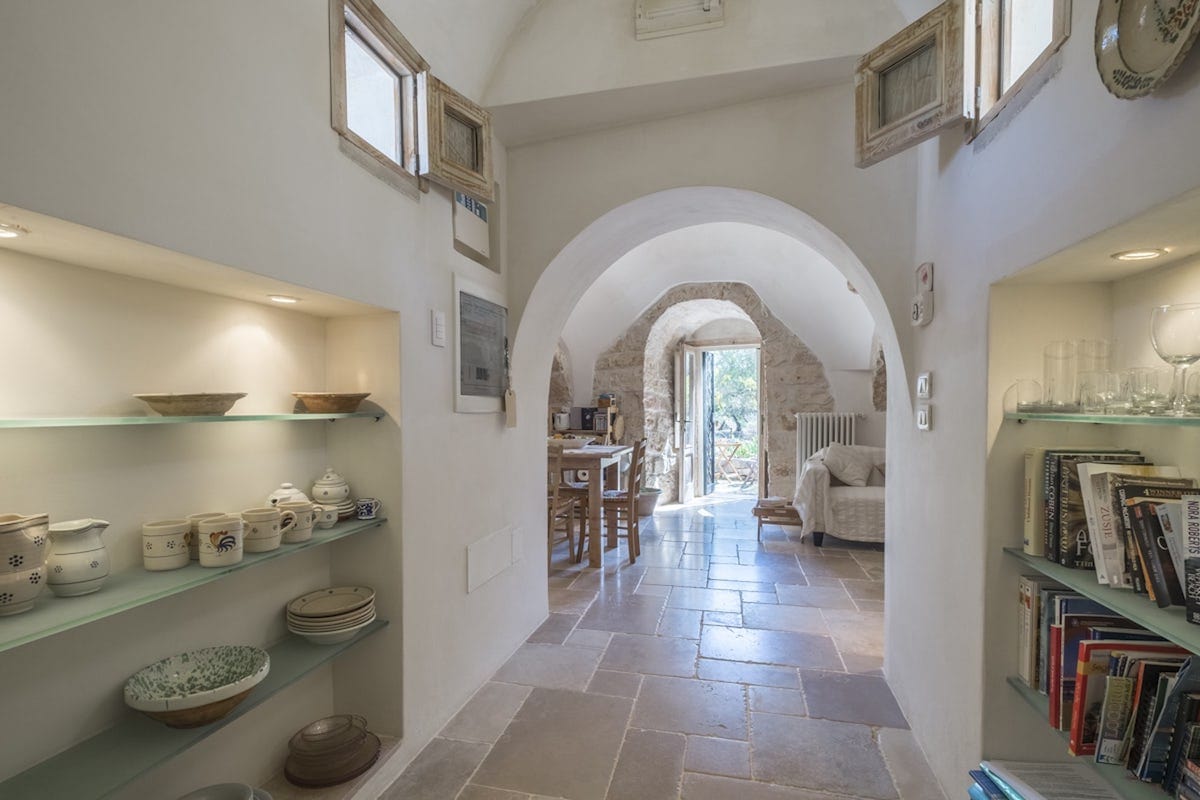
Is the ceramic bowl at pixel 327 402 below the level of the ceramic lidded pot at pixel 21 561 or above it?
above

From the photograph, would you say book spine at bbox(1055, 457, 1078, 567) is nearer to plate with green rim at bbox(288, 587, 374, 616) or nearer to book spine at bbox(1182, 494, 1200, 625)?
book spine at bbox(1182, 494, 1200, 625)

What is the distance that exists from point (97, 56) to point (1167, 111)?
189 cm

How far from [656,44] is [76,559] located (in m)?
2.53

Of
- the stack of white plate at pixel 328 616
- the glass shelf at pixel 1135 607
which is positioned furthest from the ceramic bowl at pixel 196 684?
the glass shelf at pixel 1135 607

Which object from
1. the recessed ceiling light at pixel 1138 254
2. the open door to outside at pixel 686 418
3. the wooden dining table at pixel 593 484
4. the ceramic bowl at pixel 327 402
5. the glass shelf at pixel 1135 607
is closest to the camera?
the glass shelf at pixel 1135 607

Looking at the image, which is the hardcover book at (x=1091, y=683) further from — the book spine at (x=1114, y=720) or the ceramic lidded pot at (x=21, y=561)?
the ceramic lidded pot at (x=21, y=561)

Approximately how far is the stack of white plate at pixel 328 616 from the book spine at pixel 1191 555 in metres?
2.08

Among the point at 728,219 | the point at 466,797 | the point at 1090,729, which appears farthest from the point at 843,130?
the point at 466,797

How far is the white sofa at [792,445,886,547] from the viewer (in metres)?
4.74

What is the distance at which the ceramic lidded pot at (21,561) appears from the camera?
998mm

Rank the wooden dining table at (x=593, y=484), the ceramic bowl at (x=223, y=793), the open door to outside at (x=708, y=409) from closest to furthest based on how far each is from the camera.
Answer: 1. the ceramic bowl at (x=223, y=793)
2. the wooden dining table at (x=593, y=484)
3. the open door to outside at (x=708, y=409)

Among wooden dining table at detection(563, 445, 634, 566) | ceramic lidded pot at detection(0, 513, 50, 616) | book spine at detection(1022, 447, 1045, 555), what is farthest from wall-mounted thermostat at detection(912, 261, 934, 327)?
wooden dining table at detection(563, 445, 634, 566)

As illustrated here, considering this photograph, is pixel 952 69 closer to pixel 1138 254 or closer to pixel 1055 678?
pixel 1138 254

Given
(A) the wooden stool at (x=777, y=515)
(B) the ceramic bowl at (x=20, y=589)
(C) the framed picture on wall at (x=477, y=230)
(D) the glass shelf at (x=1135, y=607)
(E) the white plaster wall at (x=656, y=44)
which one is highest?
(E) the white plaster wall at (x=656, y=44)
